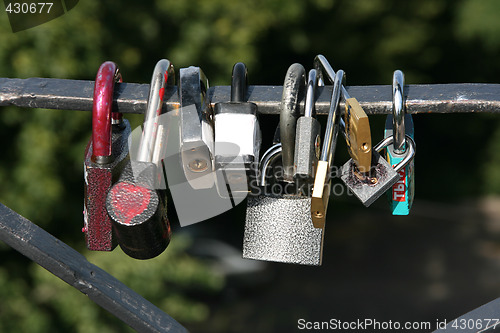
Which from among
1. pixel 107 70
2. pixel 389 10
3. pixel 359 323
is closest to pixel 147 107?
pixel 107 70

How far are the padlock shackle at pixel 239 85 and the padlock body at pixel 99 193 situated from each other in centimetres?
20

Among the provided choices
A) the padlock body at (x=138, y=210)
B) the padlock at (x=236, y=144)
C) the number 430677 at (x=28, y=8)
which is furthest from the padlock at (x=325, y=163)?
the number 430677 at (x=28, y=8)

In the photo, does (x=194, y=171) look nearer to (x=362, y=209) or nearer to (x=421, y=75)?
(x=421, y=75)

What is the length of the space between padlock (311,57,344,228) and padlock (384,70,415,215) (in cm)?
8

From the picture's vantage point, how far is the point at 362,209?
1035cm

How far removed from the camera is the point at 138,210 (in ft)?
2.98

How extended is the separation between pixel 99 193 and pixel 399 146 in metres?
0.48

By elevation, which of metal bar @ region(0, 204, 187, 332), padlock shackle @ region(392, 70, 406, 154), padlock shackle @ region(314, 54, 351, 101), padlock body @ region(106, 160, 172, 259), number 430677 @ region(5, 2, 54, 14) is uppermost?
number 430677 @ region(5, 2, 54, 14)

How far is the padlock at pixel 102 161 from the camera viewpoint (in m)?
0.98

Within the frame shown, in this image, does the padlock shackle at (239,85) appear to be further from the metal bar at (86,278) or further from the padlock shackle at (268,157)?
the metal bar at (86,278)

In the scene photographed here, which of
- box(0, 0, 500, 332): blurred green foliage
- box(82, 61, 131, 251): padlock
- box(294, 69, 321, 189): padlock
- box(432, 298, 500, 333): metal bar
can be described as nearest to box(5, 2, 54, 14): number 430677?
box(0, 0, 500, 332): blurred green foliage

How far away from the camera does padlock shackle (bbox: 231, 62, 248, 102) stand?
0.99 m

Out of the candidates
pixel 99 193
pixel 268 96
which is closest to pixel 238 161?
pixel 268 96

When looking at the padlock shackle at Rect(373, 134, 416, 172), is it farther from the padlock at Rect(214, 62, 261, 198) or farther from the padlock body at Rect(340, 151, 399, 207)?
the padlock at Rect(214, 62, 261, 198)
